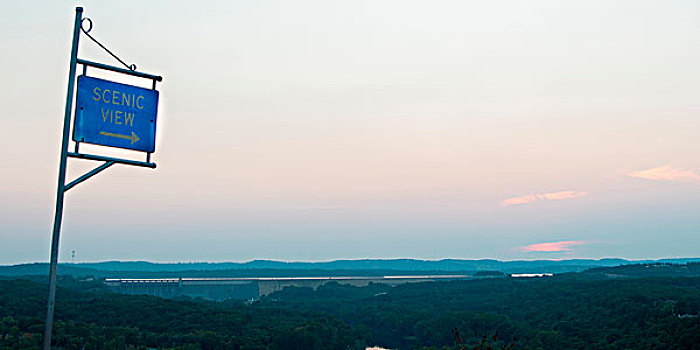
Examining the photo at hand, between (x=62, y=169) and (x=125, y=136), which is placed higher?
(x=125, y=136)

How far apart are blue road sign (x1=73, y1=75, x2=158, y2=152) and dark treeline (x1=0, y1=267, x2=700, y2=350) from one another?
213 ft

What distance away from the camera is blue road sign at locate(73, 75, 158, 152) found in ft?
44.2

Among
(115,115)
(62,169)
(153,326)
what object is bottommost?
(153,326)

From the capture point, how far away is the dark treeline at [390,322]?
8731 cm

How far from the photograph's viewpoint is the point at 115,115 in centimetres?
1389

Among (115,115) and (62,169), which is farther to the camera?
(115,115)

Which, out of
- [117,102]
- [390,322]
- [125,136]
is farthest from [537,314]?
[117,102]

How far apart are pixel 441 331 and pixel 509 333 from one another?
14.3m

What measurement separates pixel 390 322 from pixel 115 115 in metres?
135

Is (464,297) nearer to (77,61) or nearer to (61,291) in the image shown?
(61,291)

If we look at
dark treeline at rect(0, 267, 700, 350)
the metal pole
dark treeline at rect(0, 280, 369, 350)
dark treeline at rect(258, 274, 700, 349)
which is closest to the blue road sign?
the metal pole

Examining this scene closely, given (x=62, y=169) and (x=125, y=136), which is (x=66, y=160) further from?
(x=125, y=136)

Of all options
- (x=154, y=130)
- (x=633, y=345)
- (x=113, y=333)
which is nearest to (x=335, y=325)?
(x=113, y=333)

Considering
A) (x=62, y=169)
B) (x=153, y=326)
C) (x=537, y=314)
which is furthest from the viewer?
(x=537, y=314)
